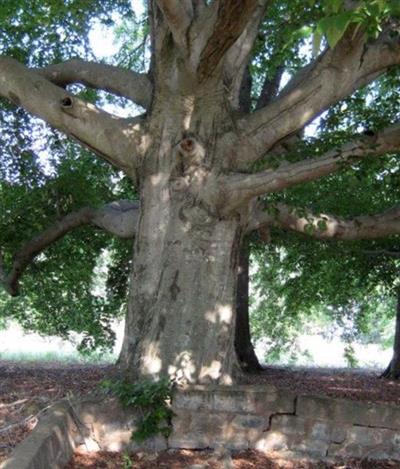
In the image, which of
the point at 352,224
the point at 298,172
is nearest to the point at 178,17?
the point at 298,172

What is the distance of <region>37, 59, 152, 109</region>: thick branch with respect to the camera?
7.92 meters

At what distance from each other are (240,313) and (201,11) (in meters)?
8.33

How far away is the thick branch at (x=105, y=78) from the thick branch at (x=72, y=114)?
0.70 meters

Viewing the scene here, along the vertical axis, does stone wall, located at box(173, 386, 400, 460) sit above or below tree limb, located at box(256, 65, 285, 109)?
below

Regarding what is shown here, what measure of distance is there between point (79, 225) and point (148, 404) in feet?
15.8

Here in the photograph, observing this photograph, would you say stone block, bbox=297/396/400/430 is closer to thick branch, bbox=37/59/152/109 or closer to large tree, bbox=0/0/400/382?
large tree, bbox=0/0/400/382

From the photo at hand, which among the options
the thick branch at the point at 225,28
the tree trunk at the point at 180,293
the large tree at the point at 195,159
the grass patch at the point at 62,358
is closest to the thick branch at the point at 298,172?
the large tree at the point at 195,159

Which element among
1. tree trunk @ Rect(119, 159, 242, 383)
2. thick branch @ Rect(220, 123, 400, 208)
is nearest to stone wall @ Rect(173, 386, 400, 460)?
tree trunk @ Rect(119, 159, 242, 383)

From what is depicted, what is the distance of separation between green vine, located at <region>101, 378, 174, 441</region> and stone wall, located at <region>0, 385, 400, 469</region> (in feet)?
0.23

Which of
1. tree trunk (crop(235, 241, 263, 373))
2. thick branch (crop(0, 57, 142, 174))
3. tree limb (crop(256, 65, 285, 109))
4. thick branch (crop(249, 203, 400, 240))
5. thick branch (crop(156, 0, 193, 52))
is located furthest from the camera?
tree trunk (crop(235, 241, 263, 373))

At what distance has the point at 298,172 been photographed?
6598 millimetres

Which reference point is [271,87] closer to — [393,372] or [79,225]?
[79,225]

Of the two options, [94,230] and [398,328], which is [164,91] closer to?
[94,230]

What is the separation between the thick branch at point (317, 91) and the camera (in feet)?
22.8
